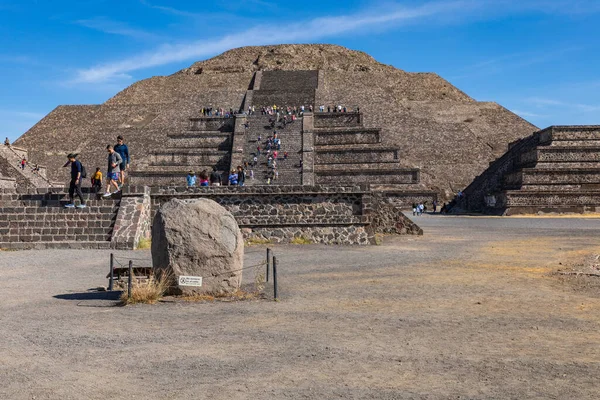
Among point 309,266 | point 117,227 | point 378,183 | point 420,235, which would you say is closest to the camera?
point 309,266

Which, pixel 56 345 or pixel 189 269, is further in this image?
pixel 189 269

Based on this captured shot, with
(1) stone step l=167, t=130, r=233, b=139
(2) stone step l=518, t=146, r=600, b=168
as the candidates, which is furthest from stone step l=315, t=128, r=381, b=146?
(2) stone step l=518, t=146, r=600, b=168

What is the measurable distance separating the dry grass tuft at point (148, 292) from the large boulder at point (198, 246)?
0.35ft

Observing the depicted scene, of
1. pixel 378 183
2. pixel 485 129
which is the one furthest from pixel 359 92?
pixel 378 183

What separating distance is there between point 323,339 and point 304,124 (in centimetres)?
3729

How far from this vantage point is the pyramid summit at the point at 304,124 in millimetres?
39406

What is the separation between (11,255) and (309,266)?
6.55 metres

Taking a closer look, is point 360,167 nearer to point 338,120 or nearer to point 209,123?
point 338,120

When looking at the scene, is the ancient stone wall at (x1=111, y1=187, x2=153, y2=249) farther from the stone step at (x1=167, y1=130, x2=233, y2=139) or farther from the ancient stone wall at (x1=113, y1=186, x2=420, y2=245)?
the stone step at (x1=167, y1=130, x2=233, y2=139)

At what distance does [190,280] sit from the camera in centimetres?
796

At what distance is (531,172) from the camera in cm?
3244

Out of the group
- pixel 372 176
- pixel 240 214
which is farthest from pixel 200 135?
pixel 240 214

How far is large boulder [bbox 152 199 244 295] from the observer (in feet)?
26.2

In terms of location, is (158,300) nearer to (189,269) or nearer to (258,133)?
(189,269)
